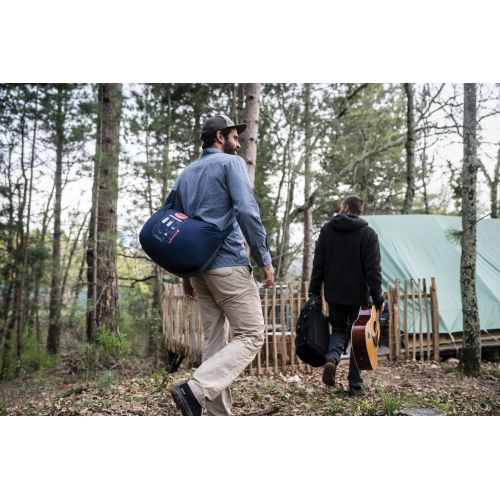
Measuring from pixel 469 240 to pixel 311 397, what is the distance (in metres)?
1.98

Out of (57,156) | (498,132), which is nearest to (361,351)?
(498,132)

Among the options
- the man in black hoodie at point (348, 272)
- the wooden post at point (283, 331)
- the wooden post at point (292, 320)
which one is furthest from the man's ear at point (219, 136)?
the wooden post at point (292, 320)

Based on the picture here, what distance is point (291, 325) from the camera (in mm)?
4871

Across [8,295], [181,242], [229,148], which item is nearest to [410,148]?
[229,148]

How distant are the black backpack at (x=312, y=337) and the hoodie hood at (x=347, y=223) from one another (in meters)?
0.55

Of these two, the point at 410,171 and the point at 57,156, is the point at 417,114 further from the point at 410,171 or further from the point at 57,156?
the point at 57,156

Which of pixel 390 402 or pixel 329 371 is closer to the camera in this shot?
pixel 390 402

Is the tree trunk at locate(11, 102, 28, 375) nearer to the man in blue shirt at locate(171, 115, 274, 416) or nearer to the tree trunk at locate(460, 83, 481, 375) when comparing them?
the man in blue shirt at locate(171, 115, 274, 416)

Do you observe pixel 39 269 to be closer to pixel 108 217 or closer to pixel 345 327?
pixel 108 217

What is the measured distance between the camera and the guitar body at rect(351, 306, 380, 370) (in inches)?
121

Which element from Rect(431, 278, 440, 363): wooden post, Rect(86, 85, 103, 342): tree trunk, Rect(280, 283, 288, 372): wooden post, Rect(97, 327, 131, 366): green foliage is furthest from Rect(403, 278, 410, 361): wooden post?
Rect(86, 85, 103, 342): tree trunk

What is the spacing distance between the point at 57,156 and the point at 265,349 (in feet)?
13.5
